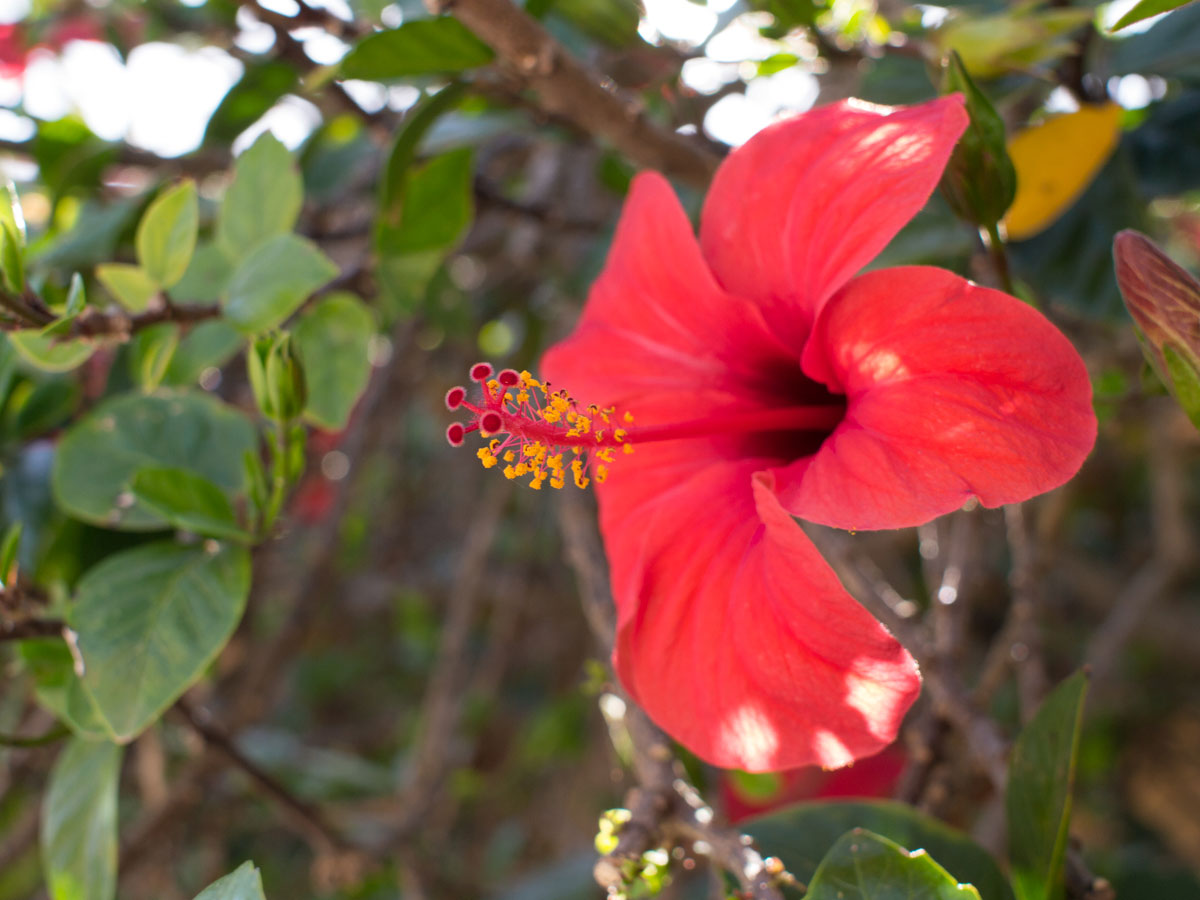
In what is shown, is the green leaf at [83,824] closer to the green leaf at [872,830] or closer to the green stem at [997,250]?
the green leaf at [872,830]

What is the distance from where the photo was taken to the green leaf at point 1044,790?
0.70m

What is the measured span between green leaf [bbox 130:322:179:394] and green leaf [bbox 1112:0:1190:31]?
0.88m

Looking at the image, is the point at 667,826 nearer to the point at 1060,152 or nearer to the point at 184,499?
the point at 184,499

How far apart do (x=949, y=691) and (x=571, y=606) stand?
1.82 meters

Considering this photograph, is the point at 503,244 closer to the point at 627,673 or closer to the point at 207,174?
the point at 207,174

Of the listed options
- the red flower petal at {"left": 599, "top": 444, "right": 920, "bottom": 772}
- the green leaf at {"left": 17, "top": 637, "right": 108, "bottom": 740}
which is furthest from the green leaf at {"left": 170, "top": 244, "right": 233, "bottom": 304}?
the red flower petal at {"left": 599, "top": 444, "right": 920, "bottom": 772}

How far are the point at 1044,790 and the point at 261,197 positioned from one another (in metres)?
0.95

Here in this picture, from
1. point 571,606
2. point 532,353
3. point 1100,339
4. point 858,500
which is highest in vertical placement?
point 858,500

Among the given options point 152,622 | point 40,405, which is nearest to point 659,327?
point 152,622

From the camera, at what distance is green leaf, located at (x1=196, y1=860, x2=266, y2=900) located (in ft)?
2.06

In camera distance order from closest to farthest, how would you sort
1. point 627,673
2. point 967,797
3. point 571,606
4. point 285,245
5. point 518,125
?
point 627,673 < point 285,245 < point 518,125 < point 967,797 < point 571,606

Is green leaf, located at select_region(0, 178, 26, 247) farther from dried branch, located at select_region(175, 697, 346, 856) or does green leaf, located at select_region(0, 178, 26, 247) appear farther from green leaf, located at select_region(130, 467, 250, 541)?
dried branch, located at select_region(175, 697, 346, 856)

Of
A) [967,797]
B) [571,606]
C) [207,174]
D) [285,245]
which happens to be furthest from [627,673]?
[571,606]

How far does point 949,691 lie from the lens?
0.94 metres
